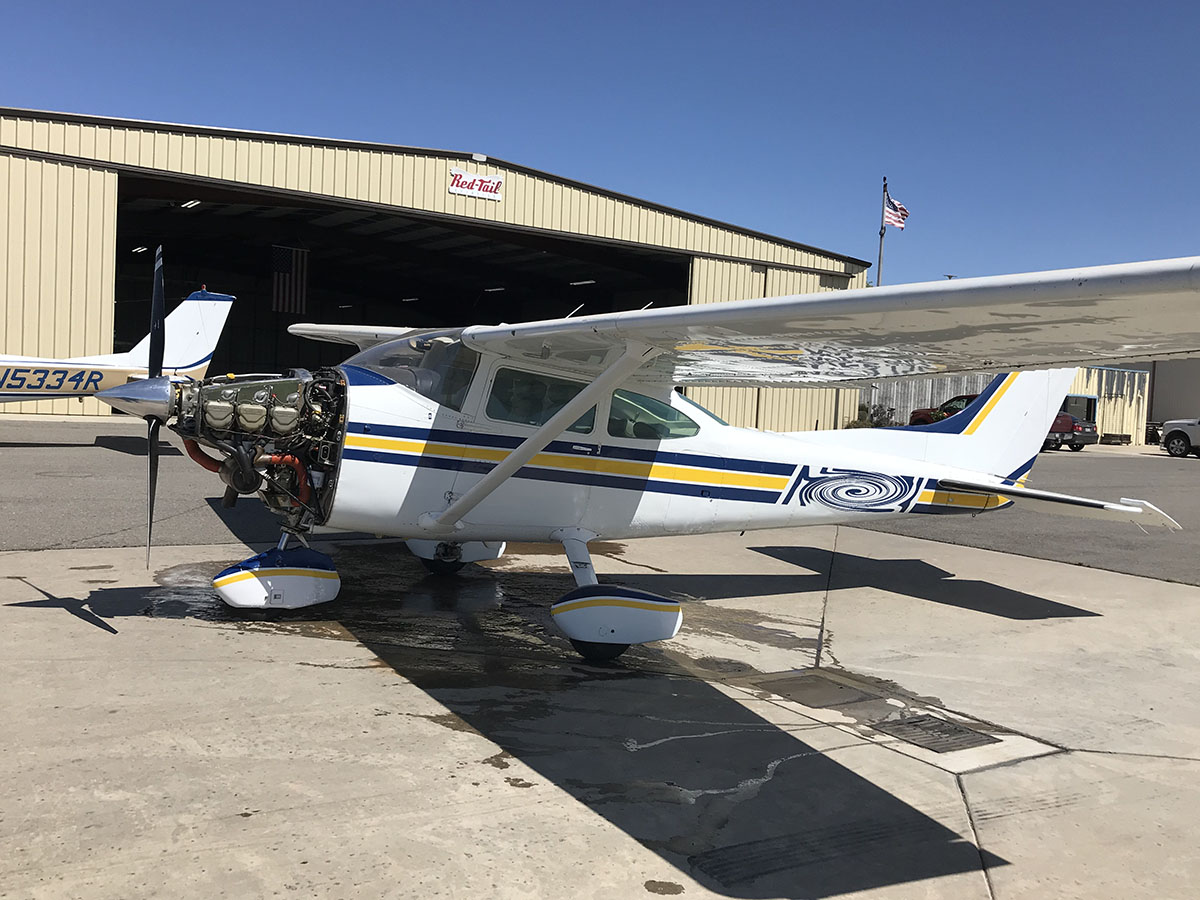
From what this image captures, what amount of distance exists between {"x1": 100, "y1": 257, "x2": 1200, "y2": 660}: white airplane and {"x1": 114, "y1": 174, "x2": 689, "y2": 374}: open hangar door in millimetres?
10965

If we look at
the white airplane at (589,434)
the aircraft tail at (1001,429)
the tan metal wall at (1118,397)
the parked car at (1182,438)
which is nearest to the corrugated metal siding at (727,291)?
the parked car at (1182,438)

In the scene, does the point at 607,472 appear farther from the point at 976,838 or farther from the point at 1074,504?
the point at 1074,504

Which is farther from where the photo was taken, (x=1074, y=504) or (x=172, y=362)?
(x=172, y=362)

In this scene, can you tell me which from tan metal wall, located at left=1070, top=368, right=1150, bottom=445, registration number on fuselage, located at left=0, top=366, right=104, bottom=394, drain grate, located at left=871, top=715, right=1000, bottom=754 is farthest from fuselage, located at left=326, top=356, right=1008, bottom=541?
tan metal wall, located at left=1070, top=368, right=1150, bottom=445

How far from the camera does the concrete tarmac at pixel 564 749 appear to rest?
328cm

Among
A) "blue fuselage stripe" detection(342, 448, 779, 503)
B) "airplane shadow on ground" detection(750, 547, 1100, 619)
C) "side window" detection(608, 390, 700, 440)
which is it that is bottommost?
"airplane shadow on ground" detection(750, 547, 1100, 619)

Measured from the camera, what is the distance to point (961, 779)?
4305 mm

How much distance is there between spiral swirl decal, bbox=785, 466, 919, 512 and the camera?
313 inches

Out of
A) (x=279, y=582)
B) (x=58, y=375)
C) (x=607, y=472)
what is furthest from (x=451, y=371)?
(x=58, y=375)

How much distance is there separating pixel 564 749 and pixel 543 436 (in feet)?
7.80

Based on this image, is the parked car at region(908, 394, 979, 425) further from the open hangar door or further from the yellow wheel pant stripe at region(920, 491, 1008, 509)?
the yellow wheel pant stripe at region(920, 491, 1008, 509)

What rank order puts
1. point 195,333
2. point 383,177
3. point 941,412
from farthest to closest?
point 941,412 → point 383,177 → point 195,333

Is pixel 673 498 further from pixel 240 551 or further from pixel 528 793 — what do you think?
pixel 240 551

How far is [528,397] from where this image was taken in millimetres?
6754
